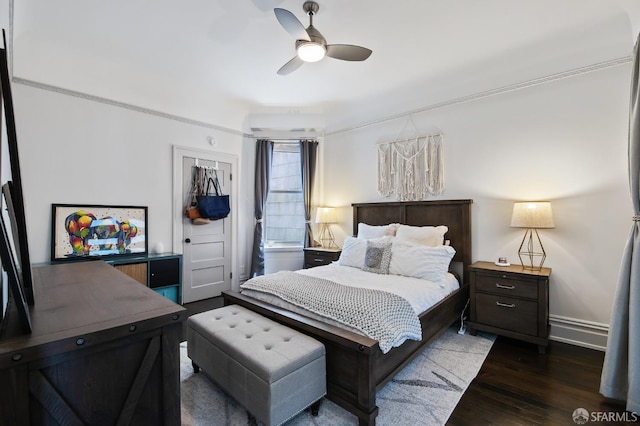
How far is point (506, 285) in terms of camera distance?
2.94 meters

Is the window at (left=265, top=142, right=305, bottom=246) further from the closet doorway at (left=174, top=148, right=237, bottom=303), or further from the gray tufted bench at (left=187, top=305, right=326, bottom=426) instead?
the gray tufted bench at (left=187, top=305, right=326, bottom=426)

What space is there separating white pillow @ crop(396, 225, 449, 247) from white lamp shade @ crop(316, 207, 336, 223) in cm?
134

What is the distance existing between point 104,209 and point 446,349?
4.09 metres

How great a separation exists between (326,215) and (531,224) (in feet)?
8.96

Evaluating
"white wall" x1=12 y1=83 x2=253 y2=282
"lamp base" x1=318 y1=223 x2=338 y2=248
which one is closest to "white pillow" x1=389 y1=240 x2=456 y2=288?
"lamp base" x1=318 y1=223 x2=338 y2=248

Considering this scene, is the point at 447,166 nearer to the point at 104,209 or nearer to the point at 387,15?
the point at 387,15

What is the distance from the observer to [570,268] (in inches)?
117

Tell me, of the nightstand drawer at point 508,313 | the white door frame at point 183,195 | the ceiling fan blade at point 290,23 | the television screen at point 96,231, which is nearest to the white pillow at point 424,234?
the nightstand drawer at point 508,313

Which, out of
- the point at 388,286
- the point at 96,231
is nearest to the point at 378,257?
the point at 388,286

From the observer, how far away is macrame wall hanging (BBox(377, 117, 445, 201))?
3852 millimetres

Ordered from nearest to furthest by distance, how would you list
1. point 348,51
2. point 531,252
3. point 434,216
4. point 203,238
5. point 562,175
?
point 348,51
point 562,175
point 531,252
point 434,216
point 203,238

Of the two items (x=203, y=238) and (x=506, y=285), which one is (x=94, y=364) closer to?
(x=506, y=285)

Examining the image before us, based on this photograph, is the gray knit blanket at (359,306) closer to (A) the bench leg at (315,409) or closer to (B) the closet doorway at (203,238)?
(A) the bench leg at (315,409)

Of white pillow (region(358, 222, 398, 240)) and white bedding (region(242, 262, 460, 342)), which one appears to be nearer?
white bedding (region(242, 262, 460, 342))
